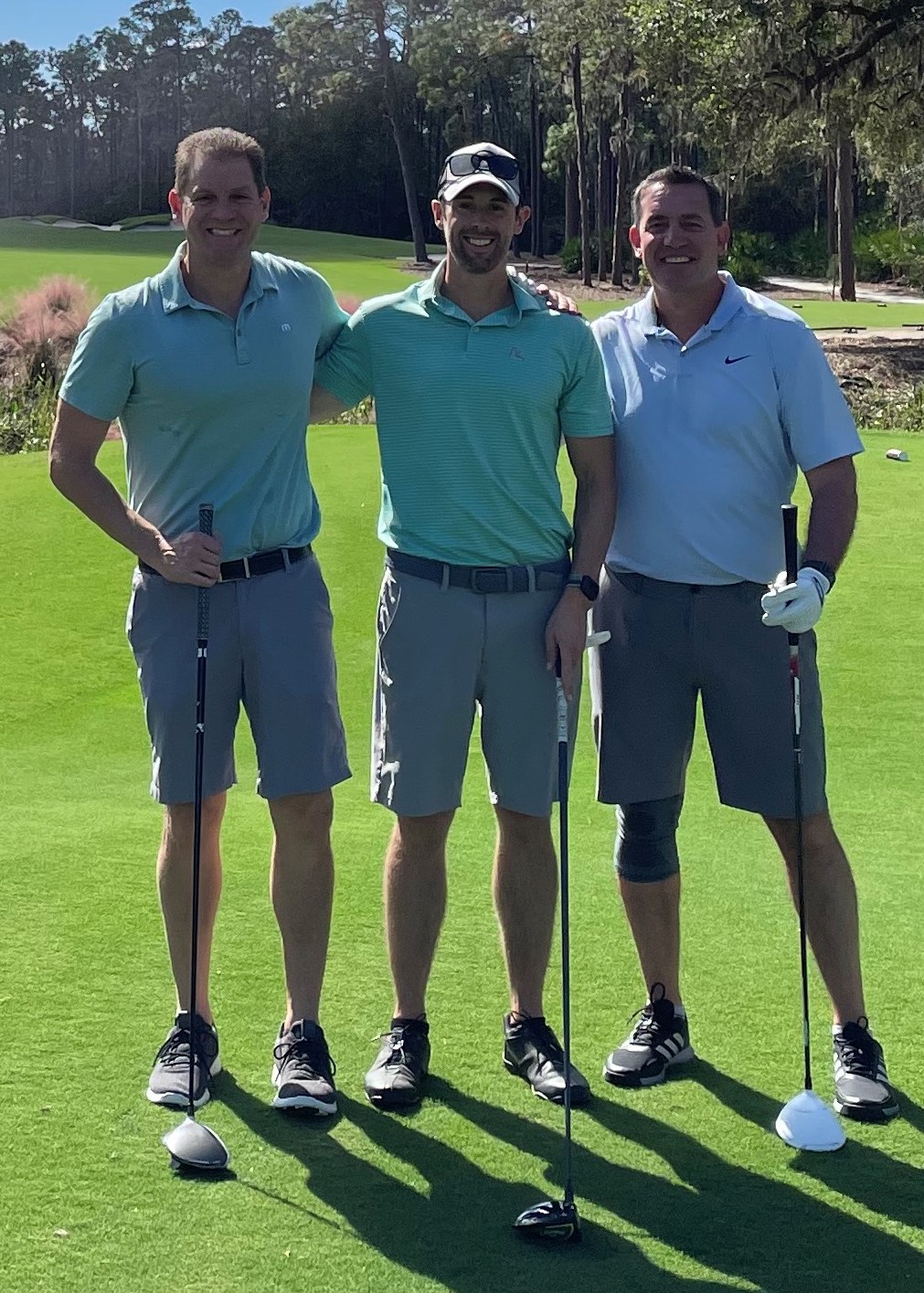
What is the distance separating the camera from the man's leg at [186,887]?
3.24 meters

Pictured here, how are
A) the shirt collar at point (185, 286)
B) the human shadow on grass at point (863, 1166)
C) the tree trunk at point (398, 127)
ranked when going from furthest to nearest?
the tree trunk at point (398, 127), the shirt collar at point (185, 286), the human shadow on grass at point (863, 1166)

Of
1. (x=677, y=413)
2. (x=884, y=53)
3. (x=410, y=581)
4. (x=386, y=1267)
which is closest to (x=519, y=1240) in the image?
(x=386, y=1267)

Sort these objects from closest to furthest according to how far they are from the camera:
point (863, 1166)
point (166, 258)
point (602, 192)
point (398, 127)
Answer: point (863, 1166)
point (166, 258)
point (602, 192)
point (398, 127)

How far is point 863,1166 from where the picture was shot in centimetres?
283

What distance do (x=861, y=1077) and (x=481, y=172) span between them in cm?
193

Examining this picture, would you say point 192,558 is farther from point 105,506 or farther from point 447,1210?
point 447,1210

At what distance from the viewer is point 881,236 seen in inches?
1697

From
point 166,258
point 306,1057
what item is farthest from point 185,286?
point 166,258

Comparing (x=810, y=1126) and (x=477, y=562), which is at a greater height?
(x=477, y=562)

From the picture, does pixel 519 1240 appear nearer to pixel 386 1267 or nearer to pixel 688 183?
pixel 386 1267

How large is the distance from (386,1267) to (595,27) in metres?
37.9

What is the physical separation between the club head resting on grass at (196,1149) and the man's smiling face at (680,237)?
1.87 meters

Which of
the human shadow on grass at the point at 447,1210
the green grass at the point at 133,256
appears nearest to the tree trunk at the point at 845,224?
the green grass at the point at 133,256

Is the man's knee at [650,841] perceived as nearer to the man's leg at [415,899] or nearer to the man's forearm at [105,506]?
the man's leg at [415,899]
